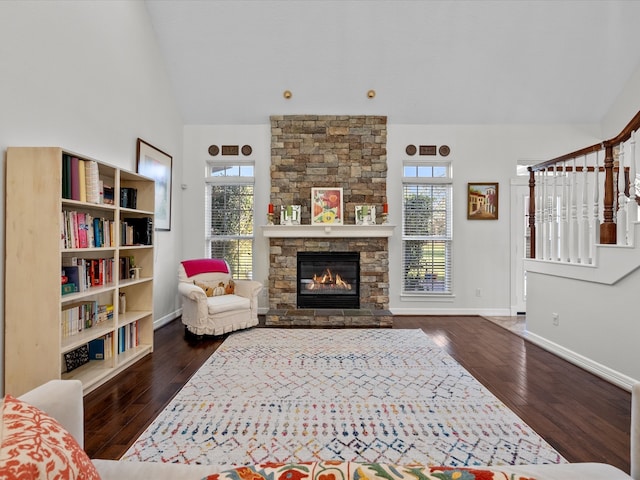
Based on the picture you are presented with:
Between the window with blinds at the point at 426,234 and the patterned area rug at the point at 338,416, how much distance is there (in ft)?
6.73

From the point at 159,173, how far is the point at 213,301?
1.85 metres

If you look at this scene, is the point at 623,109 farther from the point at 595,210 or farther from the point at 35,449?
the point at 35,449

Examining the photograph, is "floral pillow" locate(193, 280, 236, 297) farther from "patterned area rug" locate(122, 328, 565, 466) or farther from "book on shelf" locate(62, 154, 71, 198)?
"book on shelf" locate(62, 154, 71, 198)

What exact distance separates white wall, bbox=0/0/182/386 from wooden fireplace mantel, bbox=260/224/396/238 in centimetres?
149

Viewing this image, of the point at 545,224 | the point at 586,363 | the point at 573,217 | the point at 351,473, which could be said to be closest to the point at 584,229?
the point at 573,217

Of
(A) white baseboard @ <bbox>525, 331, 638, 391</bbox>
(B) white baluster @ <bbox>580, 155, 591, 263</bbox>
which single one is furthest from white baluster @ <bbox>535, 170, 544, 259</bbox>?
(A) white baseboard @ <bbox>525, 331, 638, 391</bbox>

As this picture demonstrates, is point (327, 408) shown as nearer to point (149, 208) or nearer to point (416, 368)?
point (416, 368)

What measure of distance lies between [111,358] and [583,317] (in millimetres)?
4219

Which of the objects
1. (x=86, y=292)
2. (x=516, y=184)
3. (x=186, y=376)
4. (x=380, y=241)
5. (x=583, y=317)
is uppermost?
(x=516, y=184)

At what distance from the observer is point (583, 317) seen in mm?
3262

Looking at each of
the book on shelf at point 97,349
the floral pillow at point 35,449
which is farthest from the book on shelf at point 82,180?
the floral pillow at point 35,449

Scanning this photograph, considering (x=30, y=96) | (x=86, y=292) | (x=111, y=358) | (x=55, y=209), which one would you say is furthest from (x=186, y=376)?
(x=30, y=96)

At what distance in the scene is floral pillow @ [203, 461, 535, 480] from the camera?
0.72 metres

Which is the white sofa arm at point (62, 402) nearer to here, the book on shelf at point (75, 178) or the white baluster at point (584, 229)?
the book on shelf at point (75, 178)
